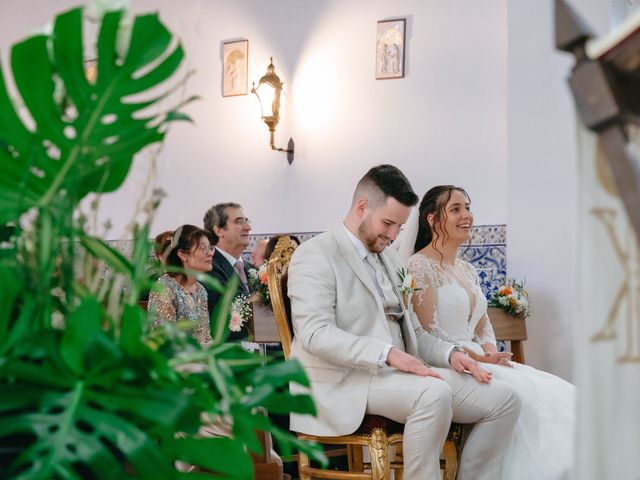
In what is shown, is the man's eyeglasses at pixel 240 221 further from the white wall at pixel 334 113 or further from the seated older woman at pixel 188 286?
the seated older woman at pixel 188 286

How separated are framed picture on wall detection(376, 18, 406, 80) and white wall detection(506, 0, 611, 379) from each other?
1.05m

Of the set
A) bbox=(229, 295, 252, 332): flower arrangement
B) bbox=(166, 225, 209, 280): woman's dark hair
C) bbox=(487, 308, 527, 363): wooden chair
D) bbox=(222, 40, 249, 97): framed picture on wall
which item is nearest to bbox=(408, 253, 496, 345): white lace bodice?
bbox=(487, 308, 527, 363): wooden chair

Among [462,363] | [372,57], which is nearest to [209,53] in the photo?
[372,57]

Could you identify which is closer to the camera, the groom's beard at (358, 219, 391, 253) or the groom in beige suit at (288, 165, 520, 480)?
the groom in beige suit at (288, 165, 520, 480)

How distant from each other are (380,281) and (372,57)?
391 centimetres

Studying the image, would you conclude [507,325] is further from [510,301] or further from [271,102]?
[271,102]

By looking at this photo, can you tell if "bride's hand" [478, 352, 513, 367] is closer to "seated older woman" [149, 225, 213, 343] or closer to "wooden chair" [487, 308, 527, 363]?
"wooden chair" [487, 308, 527, 363]

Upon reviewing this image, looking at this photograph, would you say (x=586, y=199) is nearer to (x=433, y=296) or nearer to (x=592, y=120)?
(x=592, y=120)

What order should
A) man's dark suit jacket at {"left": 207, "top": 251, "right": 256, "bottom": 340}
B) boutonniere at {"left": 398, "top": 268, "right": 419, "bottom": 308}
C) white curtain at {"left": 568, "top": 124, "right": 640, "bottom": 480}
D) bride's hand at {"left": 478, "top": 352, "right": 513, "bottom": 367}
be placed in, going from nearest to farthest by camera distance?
white curtain at {"left": 568, "top": 124, "right": 640, "bottom": 480}, boutonniere at {"left": 398, "top": 268, "right": 419, "bottom": 308}, bride's hand at {"left": 478, "top": 352, "right": 513, "bottom": 367}, man's dark suit jacket at {"left": 207, "top": 251, "right": 256, "bottom": 340}

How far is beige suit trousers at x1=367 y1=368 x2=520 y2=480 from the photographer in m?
3.62

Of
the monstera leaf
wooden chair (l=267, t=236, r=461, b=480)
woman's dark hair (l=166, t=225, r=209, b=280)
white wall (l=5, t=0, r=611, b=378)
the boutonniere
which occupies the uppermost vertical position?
white wall (l=5, t=0, r=611, b=378)

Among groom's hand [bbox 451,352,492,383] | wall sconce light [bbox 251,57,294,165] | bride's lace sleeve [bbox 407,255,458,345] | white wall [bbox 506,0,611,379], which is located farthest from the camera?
wall sconce light [bbox 251,57,294,165]

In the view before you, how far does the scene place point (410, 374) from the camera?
149 inches

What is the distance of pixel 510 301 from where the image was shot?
611cm
